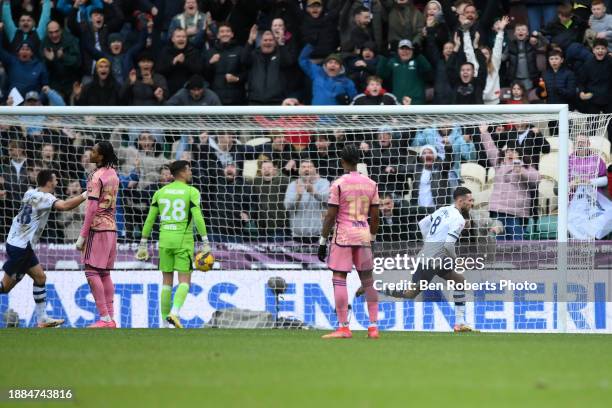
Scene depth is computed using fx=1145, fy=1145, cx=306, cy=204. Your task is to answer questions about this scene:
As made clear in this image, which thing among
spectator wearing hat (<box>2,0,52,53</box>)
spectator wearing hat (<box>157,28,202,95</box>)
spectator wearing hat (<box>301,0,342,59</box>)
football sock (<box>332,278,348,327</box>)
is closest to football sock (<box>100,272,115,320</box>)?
football sock (<box>332,278,348,327</box>)

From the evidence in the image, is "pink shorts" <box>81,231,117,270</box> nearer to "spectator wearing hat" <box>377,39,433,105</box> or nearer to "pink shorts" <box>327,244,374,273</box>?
"pink shorts" <box>327,244,374,273</box>

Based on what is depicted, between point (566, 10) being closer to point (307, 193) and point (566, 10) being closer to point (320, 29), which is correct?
point (320, 29)

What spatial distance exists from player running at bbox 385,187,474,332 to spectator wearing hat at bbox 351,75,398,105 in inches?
116

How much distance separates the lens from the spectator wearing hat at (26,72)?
66.6 ft

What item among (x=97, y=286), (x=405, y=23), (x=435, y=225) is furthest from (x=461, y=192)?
(x=405, y=23)

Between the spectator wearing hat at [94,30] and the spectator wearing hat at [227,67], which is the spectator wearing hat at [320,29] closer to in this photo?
the spectator wearing hat at [227,67]

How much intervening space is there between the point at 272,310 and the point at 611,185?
17.0 feet

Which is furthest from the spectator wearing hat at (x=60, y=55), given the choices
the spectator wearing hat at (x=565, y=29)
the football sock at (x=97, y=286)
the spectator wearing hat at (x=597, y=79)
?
the spectator wearing hat at (x=597, y=79)

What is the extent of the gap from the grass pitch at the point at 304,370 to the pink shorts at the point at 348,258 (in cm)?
83

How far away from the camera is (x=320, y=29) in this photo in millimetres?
20031

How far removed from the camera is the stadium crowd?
54.1 feet

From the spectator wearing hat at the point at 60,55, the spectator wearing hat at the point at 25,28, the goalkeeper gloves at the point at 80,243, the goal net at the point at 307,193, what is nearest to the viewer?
the goalkeeper gloves at the point at 80,243

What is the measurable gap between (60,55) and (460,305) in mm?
9362

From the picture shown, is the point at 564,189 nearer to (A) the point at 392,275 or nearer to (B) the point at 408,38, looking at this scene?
(A) the point at 392,275
